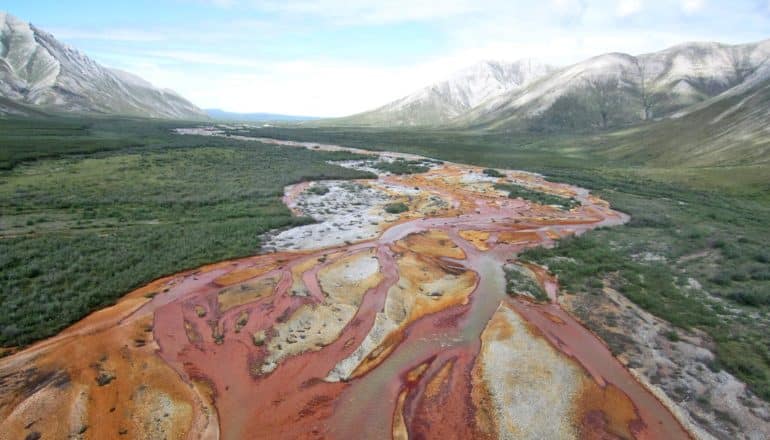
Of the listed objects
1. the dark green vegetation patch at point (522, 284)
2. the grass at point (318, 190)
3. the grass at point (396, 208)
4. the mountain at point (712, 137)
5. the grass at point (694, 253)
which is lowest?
the grass at point (318, 190)

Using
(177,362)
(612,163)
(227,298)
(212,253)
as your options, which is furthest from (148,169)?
(612,163)

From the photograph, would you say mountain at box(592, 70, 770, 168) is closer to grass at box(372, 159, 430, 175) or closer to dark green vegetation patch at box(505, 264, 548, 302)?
grass at box(372, 159, 430, 175)

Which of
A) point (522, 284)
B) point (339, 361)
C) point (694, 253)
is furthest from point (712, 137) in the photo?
point (339, 361)

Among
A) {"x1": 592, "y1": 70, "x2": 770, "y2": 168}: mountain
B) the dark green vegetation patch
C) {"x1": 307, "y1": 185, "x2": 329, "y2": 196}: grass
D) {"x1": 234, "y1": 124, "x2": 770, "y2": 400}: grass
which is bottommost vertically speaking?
{"x1": 307, "y1": 185, "x2": 329, "y2": 196}: grass

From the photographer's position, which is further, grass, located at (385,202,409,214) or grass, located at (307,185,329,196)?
grass, located at (307,185,329,196)

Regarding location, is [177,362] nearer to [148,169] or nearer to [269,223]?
[269,223]

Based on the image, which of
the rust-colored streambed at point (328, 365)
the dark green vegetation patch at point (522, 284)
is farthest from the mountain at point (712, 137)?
the rust-colored streambed at point (328, 365)

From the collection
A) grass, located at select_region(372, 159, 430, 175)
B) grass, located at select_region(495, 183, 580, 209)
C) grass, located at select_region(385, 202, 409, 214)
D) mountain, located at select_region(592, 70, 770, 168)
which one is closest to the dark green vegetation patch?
grass, located at select_region(385, 202, 409, 214)

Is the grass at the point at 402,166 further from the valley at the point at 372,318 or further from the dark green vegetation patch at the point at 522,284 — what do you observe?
the dark green vegetation patch at the point at 522,284
